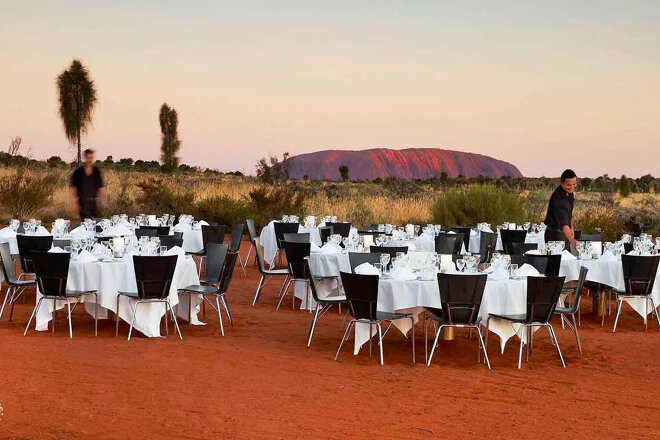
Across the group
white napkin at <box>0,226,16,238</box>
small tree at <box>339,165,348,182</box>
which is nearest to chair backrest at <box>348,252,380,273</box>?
white napkin at <box>0,226,16,238</box>

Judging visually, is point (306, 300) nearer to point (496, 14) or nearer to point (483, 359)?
point (483, 359)

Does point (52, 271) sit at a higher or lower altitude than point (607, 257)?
lower

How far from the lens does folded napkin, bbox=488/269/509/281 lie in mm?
9320

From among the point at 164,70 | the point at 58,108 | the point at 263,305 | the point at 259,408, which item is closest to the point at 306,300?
the point at 263,305

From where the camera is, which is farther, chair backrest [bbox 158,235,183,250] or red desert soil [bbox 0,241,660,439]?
chair backrest [bbox 158,235,183,250]

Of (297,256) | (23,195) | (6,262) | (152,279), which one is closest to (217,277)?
(297,256)

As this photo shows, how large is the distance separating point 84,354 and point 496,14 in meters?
18.9

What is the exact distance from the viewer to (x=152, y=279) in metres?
10.1

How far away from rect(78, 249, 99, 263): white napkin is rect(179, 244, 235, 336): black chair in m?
1.06

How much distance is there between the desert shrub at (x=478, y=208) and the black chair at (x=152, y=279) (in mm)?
11883

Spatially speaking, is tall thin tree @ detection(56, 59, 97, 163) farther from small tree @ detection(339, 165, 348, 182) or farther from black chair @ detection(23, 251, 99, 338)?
small tree @ detection(339, 165, 348, 182)

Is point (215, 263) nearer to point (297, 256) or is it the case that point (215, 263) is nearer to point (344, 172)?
point (297, 256)

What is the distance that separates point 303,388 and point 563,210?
5.97 m

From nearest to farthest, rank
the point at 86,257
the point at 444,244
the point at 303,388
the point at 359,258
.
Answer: the point at 303,388, the point at 86,257, the point at 359,258, the point at 444,244
